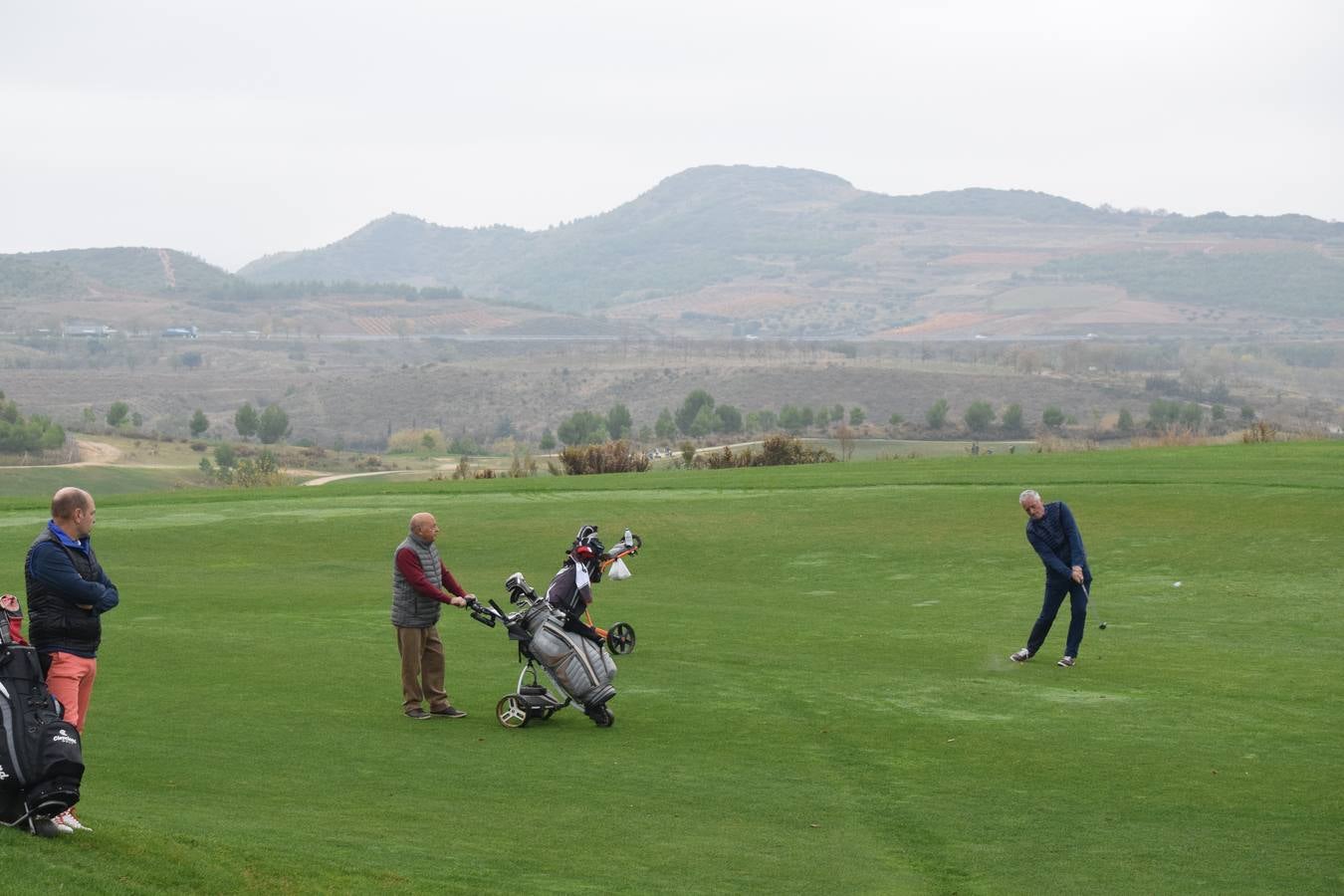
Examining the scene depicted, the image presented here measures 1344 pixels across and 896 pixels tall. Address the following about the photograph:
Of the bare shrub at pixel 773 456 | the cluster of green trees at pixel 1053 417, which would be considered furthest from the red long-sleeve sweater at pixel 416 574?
the cluster of green trees at pixel 1053 417

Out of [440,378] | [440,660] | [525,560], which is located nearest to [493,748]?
[440,660]

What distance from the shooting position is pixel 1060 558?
1706 centimetres

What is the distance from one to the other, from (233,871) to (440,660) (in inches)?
227

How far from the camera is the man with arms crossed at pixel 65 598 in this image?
392 inches

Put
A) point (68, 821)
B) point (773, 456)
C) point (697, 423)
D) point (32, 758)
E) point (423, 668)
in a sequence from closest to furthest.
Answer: point (32, 758) < point (68, 821) < point (423, 668) < point (773, 456) < point (697, 423)

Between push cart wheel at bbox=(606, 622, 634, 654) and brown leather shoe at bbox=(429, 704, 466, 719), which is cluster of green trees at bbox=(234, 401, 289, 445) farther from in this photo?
brown leather shoe at bbox=(429, 704, 466, 719)

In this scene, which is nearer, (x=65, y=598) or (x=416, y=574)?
(x=65, y=598)

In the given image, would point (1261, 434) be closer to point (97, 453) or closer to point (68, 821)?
point (68, 821)

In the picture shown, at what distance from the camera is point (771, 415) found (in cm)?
15400

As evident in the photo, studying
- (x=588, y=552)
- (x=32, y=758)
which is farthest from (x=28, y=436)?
(x=32, y=758)

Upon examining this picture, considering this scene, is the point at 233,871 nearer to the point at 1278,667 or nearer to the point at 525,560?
the point at 1278,667

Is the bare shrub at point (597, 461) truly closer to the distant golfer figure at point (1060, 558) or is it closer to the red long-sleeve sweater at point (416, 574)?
the distant golfer figure at point (1060, 558)

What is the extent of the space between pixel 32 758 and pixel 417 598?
5.85 meters

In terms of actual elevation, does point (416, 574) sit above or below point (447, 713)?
above
